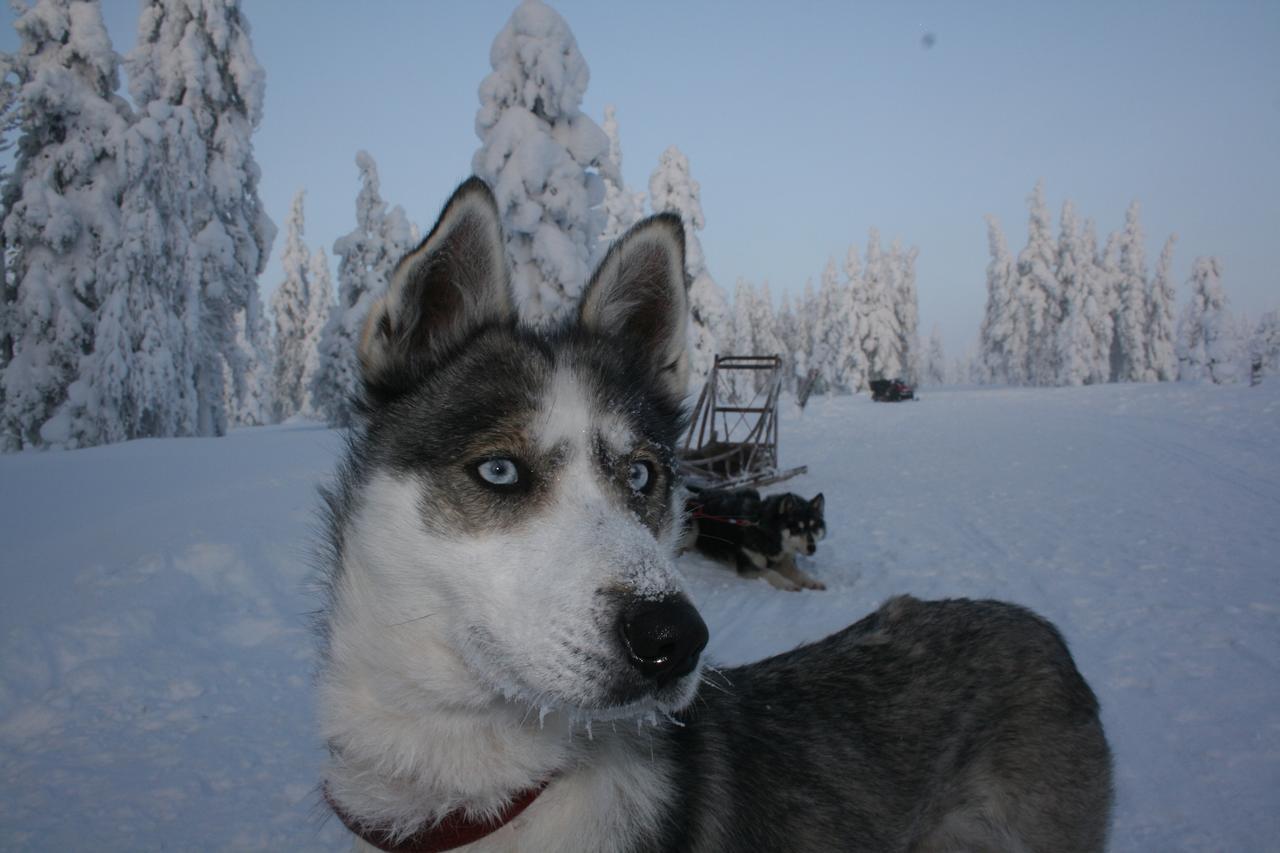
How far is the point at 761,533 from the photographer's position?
27.8ft

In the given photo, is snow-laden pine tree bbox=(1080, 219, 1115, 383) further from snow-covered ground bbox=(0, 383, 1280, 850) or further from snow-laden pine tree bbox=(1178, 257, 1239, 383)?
snow-covered ground bbox=(0, 383, 1280, 850)

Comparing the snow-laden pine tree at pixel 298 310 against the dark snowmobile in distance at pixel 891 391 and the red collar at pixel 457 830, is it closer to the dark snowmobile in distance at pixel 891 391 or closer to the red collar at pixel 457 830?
the dark snowmobile in distance at pixel 891 391

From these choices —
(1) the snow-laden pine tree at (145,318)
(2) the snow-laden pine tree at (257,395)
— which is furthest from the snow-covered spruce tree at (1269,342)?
(2) the snow-laden pine tree at (257,395)

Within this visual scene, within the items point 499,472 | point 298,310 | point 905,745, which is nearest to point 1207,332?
point 905,745

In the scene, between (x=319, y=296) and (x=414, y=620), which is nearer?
(x=414, y=620)

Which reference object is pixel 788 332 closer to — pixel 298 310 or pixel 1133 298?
pixel 1133 298

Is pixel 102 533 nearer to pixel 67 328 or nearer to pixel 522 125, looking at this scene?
pixel 522 125

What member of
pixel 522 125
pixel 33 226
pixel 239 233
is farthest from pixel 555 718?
pixel 239 233

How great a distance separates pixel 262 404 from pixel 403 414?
64.5 m

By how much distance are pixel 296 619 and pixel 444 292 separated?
5.13 metres

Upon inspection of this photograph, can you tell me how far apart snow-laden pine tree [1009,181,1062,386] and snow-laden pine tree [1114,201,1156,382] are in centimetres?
617

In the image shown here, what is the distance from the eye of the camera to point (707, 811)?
6.48 feet

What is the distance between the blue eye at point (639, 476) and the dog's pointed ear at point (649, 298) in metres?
0.57

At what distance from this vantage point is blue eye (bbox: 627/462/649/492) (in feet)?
7.25
